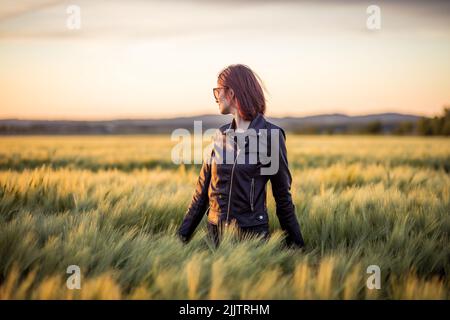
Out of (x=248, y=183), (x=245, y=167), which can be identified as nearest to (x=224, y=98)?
(x=245, y=167)

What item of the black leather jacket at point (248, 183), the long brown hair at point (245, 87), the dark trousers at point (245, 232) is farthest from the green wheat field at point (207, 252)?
the long brown hair at point (245, 87)

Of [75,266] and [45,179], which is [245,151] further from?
[45,179]

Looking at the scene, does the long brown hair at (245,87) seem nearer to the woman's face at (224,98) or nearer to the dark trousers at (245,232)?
the woman's face at (224,98)

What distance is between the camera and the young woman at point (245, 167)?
281 cm

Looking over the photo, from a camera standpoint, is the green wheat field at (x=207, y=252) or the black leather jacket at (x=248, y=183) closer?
the green wheat field at (x=207, y=252)

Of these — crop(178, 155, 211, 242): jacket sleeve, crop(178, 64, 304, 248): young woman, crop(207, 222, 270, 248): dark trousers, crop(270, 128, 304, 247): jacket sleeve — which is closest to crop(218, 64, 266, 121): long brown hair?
crop(178, 64, 304, 248): young woman

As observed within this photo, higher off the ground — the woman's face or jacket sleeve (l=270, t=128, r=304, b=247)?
the woman's face

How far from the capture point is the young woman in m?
2.81

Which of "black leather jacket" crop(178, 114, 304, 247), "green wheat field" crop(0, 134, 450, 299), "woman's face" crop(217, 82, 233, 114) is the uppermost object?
"woman's face" crop(217, 82, 233, 114)

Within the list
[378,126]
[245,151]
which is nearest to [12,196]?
[245,151]

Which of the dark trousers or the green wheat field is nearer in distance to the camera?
the green wheat field

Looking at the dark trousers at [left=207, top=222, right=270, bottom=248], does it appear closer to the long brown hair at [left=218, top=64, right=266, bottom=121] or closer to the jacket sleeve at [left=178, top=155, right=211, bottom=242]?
the jacket sleeve at [left=178, top=155, right=211, bottom=242]

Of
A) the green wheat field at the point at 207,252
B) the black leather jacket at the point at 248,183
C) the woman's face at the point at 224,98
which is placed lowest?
the green wheat field at the point at 207,252
